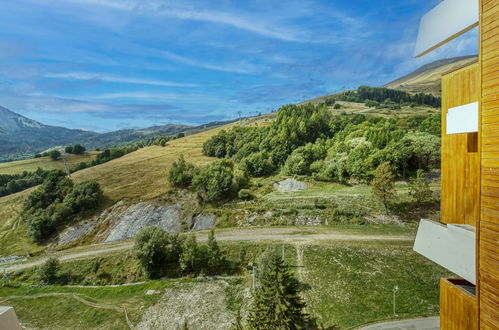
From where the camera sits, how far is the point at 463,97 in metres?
4.59

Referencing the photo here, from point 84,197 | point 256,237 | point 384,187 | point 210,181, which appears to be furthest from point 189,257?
point 84,197

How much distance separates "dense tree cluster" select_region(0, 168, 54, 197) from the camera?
62688 millimetres

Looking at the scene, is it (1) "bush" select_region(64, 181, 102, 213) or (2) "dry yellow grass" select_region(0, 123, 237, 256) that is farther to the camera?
(1) "bush" select_region(64, 181, 102, 213)

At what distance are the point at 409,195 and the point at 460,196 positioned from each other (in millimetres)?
32401

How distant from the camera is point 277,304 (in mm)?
13492

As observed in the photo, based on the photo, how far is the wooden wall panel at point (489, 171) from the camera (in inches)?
142

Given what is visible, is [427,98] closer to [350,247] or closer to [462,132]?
[350,247]

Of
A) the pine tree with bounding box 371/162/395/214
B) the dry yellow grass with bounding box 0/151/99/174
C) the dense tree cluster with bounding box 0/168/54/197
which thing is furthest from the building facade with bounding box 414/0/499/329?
the dry yellow grass with bounding box 0/151/99/174

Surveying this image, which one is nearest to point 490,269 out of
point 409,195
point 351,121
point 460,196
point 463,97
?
point 460,196

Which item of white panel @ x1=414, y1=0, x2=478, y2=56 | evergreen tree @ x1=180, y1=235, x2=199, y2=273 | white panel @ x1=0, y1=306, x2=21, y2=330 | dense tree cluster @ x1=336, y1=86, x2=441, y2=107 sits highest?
dense tree cluster @ x1=336, y1=86, x2=441, y2=107

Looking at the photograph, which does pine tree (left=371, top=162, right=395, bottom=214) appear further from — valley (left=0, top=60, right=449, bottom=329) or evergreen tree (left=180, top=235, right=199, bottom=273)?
evergreen tree (left=180, top=235, right=199, bottom=273)

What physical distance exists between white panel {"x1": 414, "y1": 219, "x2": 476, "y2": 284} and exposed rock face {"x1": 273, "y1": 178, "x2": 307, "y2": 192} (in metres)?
39.1

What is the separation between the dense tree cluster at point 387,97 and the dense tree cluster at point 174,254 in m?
112

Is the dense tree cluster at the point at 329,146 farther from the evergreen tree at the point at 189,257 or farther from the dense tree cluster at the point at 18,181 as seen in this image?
the dense tree cluster at the point at 18,181
